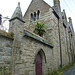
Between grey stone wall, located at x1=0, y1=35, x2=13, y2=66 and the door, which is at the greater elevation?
grey stone wall, located at x1=0, y1=35, x2=13, y2=66

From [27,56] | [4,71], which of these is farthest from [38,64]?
[4,71]

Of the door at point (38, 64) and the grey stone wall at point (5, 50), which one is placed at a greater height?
the grey stone wall at point (5, 50)

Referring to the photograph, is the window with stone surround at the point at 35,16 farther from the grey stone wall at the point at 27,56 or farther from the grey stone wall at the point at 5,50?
the grey stone wall at the point at 5,50

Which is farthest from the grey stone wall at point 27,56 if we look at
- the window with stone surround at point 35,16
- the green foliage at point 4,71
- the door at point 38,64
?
the window with stone surround at point 35,16

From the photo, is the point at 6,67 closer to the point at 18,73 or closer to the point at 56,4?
the point at 18,73

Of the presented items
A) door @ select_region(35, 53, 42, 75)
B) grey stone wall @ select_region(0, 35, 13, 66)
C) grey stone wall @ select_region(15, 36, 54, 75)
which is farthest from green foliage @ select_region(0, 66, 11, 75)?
door @ select_region(35, 53, 42, 75)

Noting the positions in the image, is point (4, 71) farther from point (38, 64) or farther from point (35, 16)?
point (35, 16)

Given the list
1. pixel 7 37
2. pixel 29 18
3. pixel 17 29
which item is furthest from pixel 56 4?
pixel 7 37

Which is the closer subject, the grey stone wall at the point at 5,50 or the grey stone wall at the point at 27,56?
the grey stone wall at the point at 5,50

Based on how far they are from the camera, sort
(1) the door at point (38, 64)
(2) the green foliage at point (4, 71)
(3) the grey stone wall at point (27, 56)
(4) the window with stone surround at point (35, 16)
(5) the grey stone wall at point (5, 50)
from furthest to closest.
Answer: (4) the window with stone surround at point (35, 16) < (1) the door at point (38, 64) < (3) the grey stone wall at point (27, 56) < (5) the grey stone wall at point (5, 50) < (2) the green foliage at point (4, 71)

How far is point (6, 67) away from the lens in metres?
3.73

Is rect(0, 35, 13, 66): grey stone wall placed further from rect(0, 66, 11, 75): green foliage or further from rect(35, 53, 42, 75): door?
rect(35, 53, 42, 75): door

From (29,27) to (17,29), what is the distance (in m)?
7.28

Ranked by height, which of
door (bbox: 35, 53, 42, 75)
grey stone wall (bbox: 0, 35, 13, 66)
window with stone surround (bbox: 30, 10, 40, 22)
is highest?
window with stone surround (bbox: 30, 10, 40, 22)
